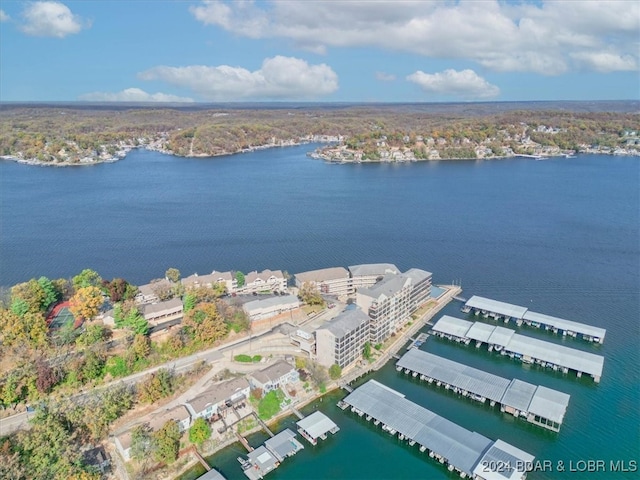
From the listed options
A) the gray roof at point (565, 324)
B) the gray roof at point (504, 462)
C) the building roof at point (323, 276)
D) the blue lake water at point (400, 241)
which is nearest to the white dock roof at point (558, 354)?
the blue lake water at point (400, 241)

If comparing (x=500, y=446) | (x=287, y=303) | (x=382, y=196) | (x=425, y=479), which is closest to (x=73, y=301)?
(x=287, y=303)

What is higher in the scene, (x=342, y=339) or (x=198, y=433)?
(x=342, y=339)

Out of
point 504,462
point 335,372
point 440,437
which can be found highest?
point 335,372

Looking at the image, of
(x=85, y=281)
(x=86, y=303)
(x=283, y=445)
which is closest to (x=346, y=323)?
(x=283, y=445)

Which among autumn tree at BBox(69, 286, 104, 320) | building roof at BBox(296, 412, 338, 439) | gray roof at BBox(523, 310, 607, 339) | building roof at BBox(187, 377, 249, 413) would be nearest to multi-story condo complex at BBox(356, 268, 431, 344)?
building roof at BBox(296, 412, 338, 439)

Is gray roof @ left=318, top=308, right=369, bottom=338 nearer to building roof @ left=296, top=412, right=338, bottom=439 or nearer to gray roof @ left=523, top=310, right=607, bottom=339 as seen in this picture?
building roof @ left=296, top=412, right=338, bottom=439

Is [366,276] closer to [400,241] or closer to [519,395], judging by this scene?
[519,395]

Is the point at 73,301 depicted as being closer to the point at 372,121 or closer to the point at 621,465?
the point at 621,465
